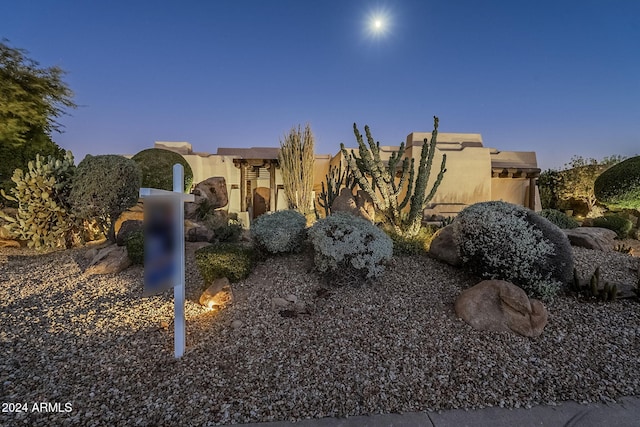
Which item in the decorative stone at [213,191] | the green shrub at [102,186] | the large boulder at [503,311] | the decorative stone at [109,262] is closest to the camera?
the large boulder at [503,311]

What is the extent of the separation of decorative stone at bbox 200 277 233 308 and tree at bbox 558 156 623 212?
1633cm

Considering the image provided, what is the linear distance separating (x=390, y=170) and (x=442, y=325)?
3.73 m

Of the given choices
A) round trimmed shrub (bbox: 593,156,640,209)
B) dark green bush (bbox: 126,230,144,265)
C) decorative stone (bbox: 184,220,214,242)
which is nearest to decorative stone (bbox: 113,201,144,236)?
decorative stone (bbox: 184,220,214,242)

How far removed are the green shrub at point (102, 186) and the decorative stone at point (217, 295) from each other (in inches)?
140

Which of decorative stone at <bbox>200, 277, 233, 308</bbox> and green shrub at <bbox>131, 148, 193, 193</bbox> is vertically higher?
green shrub at <bbox>131, 148, 193, 193</bbox>

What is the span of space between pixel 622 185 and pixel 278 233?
40.1ft

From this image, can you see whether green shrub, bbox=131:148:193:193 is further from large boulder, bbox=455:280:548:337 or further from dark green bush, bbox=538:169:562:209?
dark green bush, bbox=538:169:562:209

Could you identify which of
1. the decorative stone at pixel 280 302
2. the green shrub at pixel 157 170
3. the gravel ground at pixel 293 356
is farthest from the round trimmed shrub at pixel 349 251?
the green shrub at pixel 157 170

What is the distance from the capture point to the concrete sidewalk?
6.76ft

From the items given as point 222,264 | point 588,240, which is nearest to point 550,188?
point 588,240

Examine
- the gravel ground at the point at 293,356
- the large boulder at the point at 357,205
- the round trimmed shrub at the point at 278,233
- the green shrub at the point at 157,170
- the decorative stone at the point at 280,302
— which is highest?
the green shrub at the point at 157,170

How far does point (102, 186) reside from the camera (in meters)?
5.90

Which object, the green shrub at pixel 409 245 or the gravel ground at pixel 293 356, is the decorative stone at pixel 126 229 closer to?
the gravel ground at pixel 293 356

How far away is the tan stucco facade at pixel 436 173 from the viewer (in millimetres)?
13203
